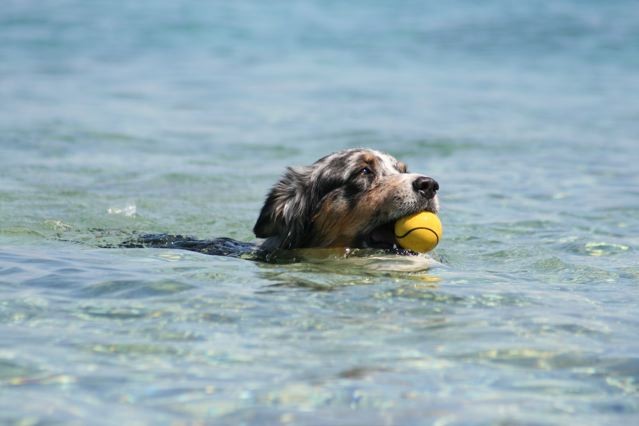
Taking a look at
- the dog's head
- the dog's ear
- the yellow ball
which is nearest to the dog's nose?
the dog's head

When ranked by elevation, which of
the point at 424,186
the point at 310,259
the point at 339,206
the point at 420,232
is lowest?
the point at 310,259

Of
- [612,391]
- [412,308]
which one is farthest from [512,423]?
[412,308]

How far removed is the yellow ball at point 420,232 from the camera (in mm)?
7184

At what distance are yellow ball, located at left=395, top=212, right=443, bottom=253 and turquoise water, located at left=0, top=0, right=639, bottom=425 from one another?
0.18 m

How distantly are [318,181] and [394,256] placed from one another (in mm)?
916

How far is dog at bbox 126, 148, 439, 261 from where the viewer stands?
7348 millimetres

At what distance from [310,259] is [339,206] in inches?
18.8

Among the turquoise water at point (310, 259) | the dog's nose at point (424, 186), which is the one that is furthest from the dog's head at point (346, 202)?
the turquoise water at point (310, 259)

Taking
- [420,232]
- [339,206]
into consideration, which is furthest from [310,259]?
[420,232]

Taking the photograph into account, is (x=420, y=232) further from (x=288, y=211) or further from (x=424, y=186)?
(x=288, y=211)

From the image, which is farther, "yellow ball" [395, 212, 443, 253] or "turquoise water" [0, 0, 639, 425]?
"yellow ball" [395, 212, 443, 253]

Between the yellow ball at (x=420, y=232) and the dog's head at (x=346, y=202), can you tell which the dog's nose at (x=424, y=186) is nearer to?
the dog's head at (x=346, y=202)

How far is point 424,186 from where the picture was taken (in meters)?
7.30

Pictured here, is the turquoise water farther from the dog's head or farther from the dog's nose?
the dog's nose
